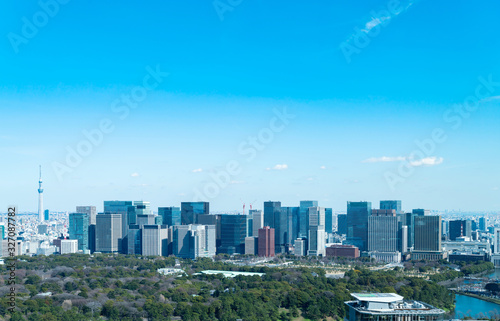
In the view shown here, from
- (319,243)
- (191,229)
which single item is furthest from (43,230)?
(319,243)

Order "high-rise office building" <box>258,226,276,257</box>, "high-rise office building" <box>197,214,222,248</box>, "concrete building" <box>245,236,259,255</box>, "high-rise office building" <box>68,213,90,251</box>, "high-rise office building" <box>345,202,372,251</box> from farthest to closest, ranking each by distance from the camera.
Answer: "high-rise office building" <box>345,202,372,251</box> → "high-rise office building" <box>197,214,222,248</box> → "high-rise office building" <box>68,213,90,251</box> → "concrete building" <box>245,236,259,255</box> → "high-rise office building" <box>258,226,276,257</box>

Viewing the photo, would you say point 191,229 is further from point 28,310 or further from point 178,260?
point 28,310

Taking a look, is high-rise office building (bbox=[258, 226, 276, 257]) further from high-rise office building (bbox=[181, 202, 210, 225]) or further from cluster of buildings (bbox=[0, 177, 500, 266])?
high-rise office building (bbox=[181, 202, 210, 225])

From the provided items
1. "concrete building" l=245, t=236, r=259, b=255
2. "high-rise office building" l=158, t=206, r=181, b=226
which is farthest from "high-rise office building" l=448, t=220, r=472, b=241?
"high-rise office building" l=158, t=206, r=181, b=226

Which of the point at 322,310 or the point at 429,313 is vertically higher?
the point at 429,313

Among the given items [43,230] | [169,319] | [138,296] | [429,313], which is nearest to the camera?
[429,313]

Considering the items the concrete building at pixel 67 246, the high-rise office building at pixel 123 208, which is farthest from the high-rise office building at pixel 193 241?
the concrete building at pixel 67 246

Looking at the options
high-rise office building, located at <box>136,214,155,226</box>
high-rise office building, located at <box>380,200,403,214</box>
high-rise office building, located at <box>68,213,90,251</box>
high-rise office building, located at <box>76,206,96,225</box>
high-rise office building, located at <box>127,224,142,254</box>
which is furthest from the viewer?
high-rise office building, located at <box>380,200,403,214</box>
